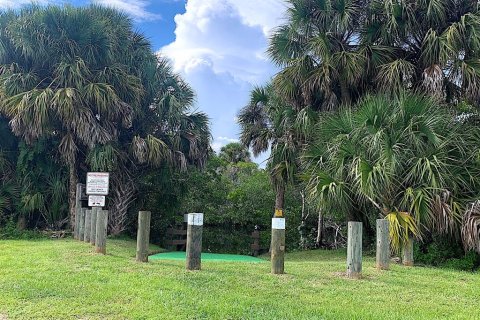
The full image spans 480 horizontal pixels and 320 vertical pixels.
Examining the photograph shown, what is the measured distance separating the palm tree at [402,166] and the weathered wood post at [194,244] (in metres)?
3.87

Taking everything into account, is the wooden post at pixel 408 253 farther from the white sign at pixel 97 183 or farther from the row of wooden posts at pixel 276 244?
the white sign at pixel 97 183

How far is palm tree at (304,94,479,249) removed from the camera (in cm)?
916

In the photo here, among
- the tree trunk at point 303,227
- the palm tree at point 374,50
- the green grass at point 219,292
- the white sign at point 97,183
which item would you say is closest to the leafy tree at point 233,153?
the tree trunk at point 303,227

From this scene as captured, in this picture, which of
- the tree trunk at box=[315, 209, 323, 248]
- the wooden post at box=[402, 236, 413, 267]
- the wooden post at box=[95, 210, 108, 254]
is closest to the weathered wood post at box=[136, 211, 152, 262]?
the wooden post at box=[95, 210, 108, 254]

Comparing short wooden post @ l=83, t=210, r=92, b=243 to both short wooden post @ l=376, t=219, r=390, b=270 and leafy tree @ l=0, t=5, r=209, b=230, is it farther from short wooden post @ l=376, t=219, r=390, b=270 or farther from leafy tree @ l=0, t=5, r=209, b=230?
short wooden post @ l=376, t=219, r=390, b=270

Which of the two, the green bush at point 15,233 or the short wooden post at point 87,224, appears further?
the green bush at point 15,233

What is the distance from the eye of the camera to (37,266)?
23.9 feet

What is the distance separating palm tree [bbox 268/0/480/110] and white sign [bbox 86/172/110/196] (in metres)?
5.76

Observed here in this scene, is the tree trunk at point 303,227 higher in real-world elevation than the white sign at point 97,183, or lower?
lower

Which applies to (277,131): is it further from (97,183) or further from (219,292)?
(219,292)

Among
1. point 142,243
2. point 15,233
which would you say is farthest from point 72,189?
point 142,243

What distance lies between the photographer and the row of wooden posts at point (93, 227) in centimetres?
880

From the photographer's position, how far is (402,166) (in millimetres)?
9602

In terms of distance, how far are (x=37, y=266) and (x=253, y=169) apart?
18.2m
